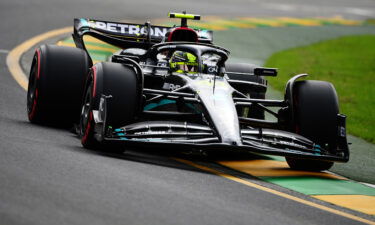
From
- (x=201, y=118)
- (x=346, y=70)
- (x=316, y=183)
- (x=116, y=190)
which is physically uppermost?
(x=201, y=118)

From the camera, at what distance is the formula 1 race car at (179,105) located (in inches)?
369

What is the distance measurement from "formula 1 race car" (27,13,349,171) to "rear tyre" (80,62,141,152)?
1 centimetres

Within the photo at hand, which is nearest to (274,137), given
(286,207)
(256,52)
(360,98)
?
(286,207)

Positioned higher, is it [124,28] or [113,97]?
[124,28]

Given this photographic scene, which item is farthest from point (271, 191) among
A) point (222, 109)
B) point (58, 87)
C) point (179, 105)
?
point (58, 87)

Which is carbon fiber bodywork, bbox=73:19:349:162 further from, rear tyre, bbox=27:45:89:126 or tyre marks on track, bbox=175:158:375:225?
rear tyre, bbox=27:45:89:126

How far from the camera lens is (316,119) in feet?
33.5

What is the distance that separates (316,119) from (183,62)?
188 cm

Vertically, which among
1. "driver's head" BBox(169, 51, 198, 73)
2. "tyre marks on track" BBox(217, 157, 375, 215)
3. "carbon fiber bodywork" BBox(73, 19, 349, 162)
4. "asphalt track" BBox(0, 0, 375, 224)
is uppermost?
"driver's head" BBox(169, 51, 198, 73)

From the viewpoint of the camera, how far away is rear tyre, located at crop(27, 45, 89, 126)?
A: 11.2 meters

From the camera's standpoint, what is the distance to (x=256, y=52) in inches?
889

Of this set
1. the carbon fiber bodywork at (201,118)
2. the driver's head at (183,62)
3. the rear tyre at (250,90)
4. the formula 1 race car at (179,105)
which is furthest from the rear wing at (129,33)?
the driver's head at (183,62)

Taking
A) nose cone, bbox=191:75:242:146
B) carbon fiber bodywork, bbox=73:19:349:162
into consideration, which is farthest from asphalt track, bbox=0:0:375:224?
nose cone, bbox=191:75:242:146

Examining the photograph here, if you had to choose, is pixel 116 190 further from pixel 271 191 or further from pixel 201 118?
pixel 201 118
